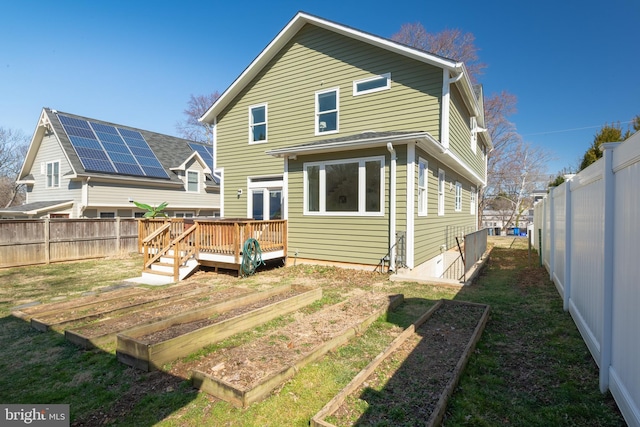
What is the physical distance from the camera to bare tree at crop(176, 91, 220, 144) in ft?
104

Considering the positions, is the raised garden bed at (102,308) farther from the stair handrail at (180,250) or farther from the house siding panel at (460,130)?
the house siding panel at (460,130)

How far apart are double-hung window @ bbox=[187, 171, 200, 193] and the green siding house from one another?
343 inches

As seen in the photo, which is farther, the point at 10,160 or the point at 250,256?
the point at 10,160

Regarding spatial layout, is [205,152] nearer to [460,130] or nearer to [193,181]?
[193,181]

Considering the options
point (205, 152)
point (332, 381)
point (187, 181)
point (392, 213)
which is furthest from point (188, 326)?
point (205, 152)

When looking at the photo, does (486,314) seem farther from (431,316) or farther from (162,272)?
(162,272)

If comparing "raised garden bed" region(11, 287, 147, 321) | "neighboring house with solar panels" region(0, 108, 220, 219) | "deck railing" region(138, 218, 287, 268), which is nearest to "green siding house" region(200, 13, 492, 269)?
"deck railing" region(138, 218, 287, 268)

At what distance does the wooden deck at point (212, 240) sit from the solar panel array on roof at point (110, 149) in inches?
391

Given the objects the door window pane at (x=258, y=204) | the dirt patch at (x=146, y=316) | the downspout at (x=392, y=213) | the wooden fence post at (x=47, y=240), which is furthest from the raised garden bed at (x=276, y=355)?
the wooden fence post at (x=47, y=240)

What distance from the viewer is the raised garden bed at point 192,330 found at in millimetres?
3465

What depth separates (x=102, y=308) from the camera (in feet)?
18.3

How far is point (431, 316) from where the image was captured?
A: 500 cm

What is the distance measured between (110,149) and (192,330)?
718 inches

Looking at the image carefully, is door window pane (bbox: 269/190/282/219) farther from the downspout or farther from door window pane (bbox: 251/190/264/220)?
the downspout
